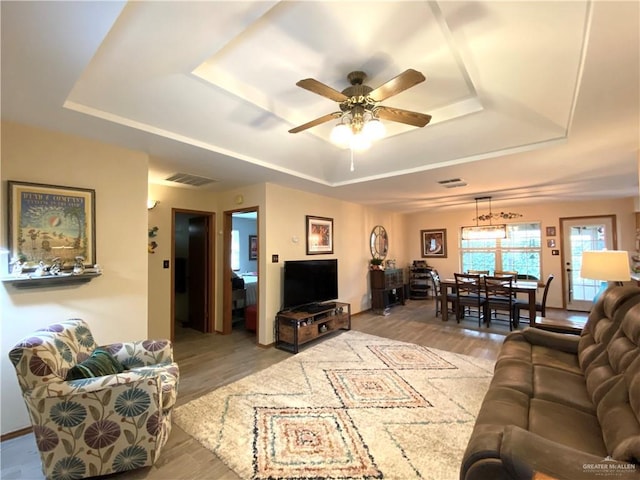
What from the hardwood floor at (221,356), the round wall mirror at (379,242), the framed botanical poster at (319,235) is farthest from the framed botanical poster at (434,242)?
the framed botanical poster at (319,235)

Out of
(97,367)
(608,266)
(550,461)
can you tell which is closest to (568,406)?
(550,461)

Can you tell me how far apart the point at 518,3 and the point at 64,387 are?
10.8 feet

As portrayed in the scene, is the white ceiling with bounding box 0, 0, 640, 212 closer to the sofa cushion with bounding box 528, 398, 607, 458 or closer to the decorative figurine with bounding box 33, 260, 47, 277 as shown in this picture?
the decorative figurine with bounding box 33, 260, 47, 277

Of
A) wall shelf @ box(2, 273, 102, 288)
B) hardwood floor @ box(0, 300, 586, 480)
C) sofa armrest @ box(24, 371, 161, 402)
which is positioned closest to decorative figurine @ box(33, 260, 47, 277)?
wall shelf @ box(2, 273, 102, 288)

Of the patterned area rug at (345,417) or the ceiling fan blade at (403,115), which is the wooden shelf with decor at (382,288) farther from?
the ceiling fan blade at (403,115)

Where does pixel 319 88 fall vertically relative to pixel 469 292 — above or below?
above

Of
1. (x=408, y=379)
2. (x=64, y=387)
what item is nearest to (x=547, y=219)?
(x=408, y=379)

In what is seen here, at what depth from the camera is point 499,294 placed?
15.6ft

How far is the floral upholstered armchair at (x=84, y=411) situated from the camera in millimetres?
1609

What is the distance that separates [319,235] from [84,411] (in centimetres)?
375

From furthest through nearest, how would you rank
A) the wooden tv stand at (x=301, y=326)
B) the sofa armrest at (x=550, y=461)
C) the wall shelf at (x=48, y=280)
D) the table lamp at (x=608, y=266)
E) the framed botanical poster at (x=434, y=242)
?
the framed botanical poster at (x=434, y=242) → the wooden tv stand at (x=301, y=326) → the table lamp at (x=608, y=266) → the wall shelf at (x=48, y=280) → the sofa armrest at (x=550, y=461)

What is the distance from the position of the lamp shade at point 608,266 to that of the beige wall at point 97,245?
173 inches

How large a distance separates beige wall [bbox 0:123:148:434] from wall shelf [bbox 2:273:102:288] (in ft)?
0.17

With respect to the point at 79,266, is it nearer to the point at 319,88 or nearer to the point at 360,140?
the point at 319,88
